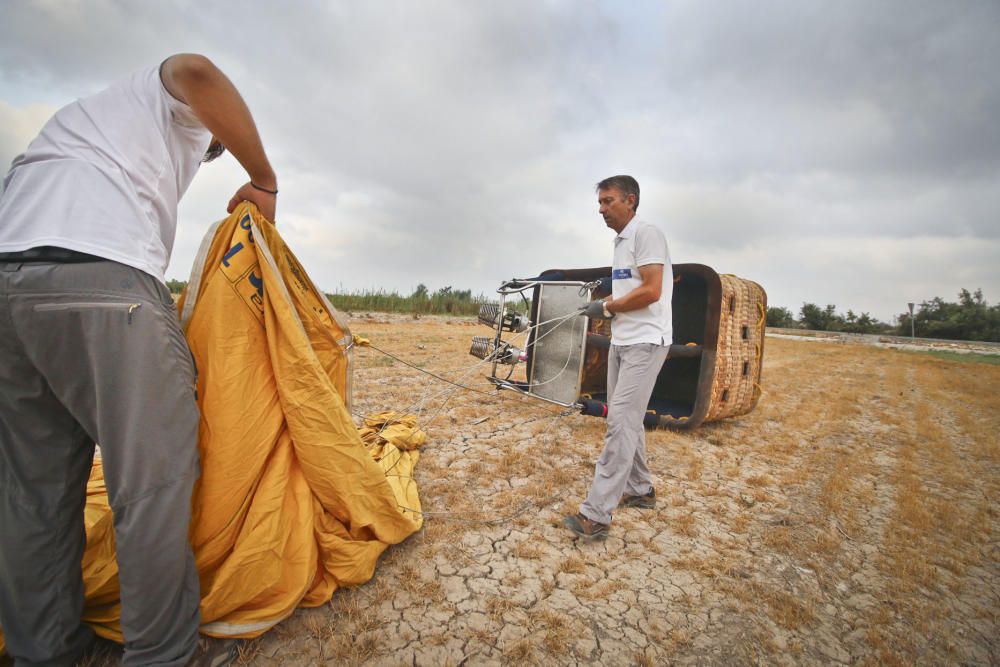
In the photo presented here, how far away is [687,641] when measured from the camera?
63.9 inches

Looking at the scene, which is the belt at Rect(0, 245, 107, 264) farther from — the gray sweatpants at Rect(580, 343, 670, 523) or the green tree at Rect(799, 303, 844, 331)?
the green tree at Rect(799, 303, 844, 331)

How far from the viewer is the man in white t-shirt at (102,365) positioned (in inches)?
44.1

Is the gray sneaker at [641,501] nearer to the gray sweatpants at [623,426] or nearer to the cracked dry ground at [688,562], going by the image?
the cracked dry ground at [688,562]

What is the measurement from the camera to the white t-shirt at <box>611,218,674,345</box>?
7.93 ft

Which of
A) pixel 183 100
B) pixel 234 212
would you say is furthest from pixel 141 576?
pixel 183 100

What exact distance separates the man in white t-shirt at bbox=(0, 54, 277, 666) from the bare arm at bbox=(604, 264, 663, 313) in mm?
1904

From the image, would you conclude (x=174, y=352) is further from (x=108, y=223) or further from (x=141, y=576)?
(x=141, y=576)

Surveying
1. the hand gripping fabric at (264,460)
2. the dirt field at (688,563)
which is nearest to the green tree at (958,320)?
the dirt field at (688,563)

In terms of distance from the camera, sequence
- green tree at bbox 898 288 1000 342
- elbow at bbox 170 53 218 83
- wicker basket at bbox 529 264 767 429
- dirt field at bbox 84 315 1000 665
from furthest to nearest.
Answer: green tree at bbox 898 288 1000 342
wicker basket at bbox 529 264 767 429
dirt field at bbox 84 315 1000 665
elbow at bbox 170 53 218 83

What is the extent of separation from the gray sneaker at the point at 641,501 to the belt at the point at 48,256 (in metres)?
2.70

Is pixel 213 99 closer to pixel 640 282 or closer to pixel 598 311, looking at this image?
pixel 640 282

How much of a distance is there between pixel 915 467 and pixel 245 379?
4992mm

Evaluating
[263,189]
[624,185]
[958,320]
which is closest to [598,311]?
[624,185]

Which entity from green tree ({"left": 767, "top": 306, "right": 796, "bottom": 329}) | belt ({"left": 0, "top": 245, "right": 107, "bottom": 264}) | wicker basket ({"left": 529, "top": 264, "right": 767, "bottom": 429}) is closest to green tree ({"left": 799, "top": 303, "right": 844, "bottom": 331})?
green tree ({"left": 767, "top": 306, "right": 796, "bottom": 329})
